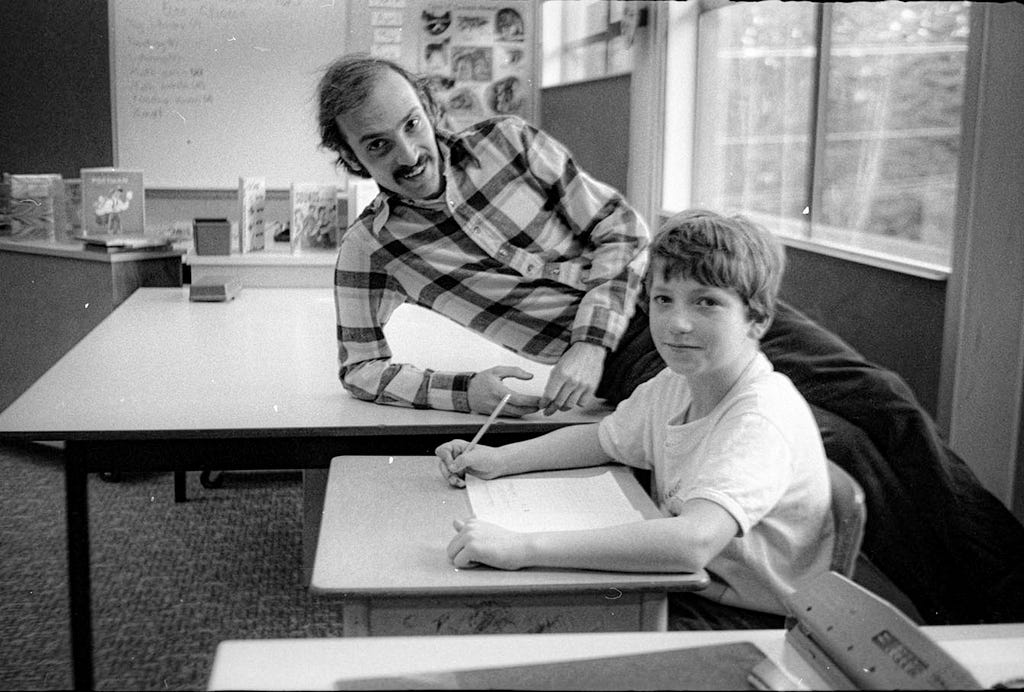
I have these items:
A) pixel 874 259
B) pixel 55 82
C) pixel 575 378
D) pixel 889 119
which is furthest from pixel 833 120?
pixel 55 82

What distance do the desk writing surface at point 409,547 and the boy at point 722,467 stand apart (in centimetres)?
2

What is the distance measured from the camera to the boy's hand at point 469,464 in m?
1.19

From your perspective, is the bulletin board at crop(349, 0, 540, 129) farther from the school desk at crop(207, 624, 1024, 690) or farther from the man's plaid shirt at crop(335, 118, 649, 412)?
the school desk at crop(207, 624, 1024, 690)

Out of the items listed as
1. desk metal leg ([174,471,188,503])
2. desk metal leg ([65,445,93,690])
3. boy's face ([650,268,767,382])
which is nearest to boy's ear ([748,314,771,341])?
boy's face ([650,268,767,382])

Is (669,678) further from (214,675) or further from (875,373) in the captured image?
(875,373)

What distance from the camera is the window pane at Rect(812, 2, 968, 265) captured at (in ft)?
6.86

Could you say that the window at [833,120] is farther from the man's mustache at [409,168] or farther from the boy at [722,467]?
the man's mustache at [409,168]

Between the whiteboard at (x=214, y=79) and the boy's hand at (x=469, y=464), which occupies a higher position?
the whiteboard at (x=214, y=79)

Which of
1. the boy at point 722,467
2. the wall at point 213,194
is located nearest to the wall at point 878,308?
the wall at point 213,194

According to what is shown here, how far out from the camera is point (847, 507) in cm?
103

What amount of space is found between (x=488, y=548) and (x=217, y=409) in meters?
0.60

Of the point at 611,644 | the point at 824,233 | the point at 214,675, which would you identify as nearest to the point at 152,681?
the point at 214,675

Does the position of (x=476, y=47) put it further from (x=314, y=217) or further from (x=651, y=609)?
(x=651, y=609)

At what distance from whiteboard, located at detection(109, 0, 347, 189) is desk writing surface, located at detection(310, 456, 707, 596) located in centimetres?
35
